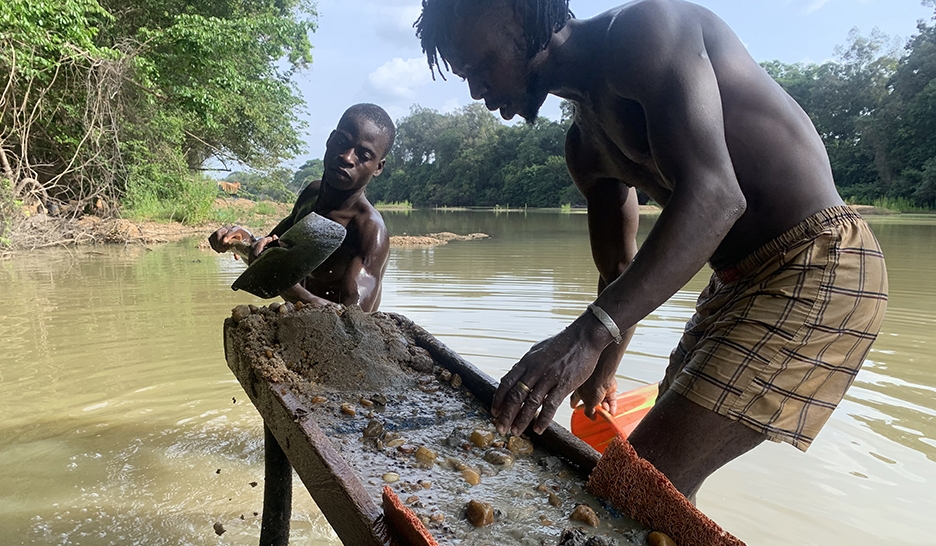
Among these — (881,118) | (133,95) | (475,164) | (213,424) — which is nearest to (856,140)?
(881,118)

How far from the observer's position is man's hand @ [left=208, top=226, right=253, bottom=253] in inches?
107

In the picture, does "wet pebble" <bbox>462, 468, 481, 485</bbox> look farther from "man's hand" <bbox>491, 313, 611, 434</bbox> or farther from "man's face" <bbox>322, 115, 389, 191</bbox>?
"man's face" <bbox>322, 115, 389, 191</bbox>

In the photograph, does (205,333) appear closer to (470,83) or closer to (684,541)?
(470,83)

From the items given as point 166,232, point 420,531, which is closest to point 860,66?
point 166,232

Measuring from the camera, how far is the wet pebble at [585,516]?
1.16 metres

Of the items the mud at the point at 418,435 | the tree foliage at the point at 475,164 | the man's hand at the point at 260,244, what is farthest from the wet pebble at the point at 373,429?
the tree foliage at the point at 475,164

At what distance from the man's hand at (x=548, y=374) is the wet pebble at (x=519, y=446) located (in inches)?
9.8

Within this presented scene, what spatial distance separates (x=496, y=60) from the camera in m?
1.55

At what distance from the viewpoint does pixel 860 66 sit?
111ft

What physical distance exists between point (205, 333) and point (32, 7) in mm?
7247

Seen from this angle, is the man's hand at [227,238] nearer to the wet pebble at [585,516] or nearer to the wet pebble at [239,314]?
the wet pebble at [239,314]

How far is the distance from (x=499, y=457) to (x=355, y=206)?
7.33 ft

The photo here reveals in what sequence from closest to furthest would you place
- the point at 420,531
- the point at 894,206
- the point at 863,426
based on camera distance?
1. the point at 420,531
2. the point at 863,426
3. the point at 894,206

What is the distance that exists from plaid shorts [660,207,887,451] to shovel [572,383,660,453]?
879mm
